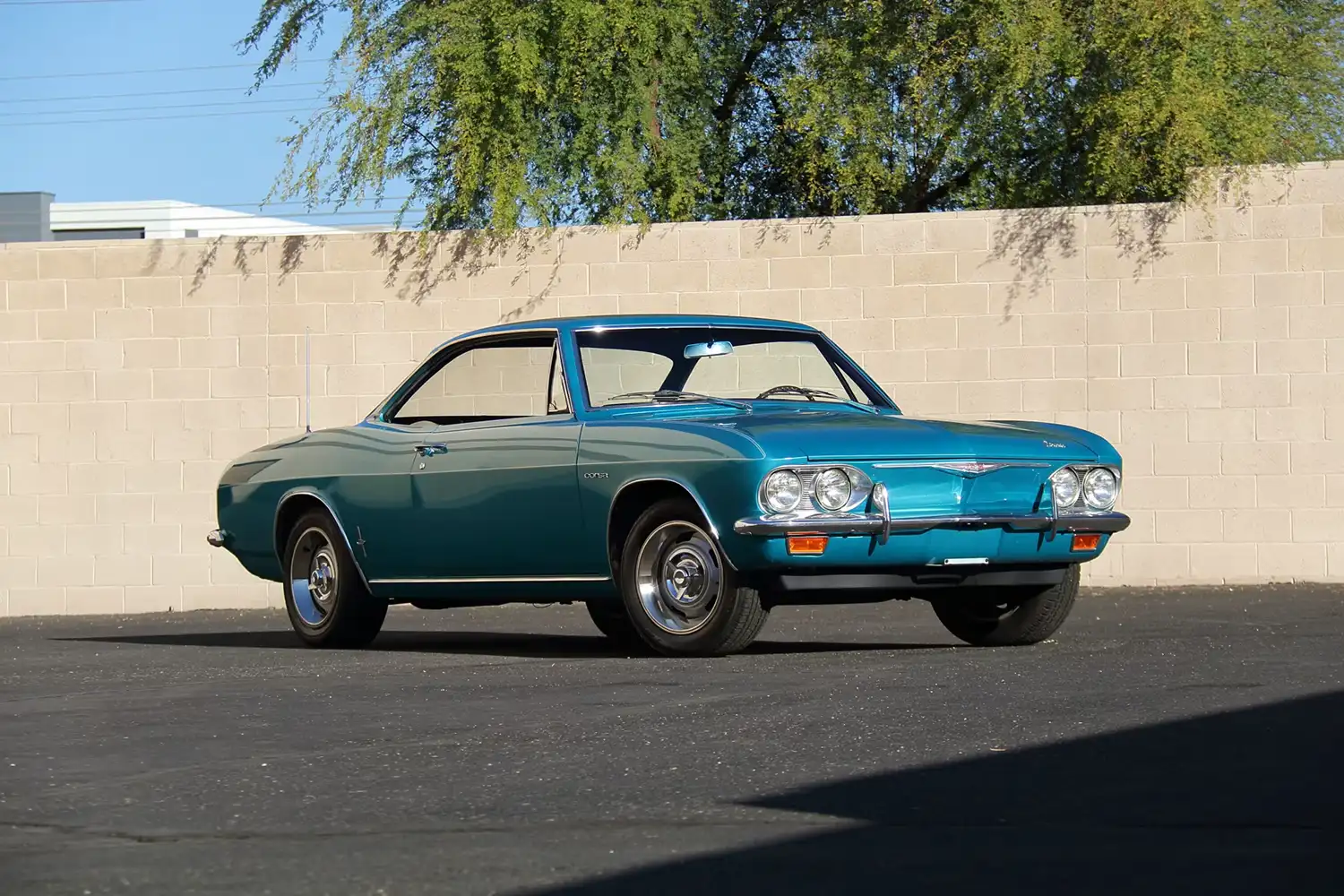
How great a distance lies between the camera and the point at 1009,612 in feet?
30.7

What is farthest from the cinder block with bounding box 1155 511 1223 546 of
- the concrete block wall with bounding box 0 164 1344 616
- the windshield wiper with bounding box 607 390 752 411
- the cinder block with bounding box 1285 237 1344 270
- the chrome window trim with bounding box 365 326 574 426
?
the chrome window trim with bounding box 365 326 574 426

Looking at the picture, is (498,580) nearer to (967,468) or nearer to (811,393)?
(811,393)

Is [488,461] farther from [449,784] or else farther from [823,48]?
[823,48]

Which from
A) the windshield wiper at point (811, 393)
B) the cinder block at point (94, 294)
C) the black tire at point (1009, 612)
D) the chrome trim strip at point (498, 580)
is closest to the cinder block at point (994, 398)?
the windshield wiper at point (811, 393)

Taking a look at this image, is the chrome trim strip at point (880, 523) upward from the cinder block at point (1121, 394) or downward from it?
downward

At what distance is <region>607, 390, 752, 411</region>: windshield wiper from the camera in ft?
30.6

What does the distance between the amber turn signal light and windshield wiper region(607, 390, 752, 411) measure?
1.21 m

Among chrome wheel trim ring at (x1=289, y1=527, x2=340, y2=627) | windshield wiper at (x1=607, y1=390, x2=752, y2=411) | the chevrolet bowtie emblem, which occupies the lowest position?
chrome wheel trim ring at (x1=289, y1=527, x2=340, y2=627)

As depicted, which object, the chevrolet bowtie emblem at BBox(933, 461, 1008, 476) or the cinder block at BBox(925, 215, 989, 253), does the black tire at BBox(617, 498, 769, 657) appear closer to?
the chevrolet bowtie emblem at BBox(933, 461, 1008, 476)

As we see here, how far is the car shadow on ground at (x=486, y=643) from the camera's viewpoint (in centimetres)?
941

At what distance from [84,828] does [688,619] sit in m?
4.13

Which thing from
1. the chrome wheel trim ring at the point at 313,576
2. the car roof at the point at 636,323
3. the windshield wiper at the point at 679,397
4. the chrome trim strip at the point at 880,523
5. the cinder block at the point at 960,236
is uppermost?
the cinder block at the point at 960,236

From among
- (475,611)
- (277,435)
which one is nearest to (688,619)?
(475,611)

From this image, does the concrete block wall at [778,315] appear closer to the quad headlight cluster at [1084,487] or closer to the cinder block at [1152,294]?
the cinder block at [1152,294]
